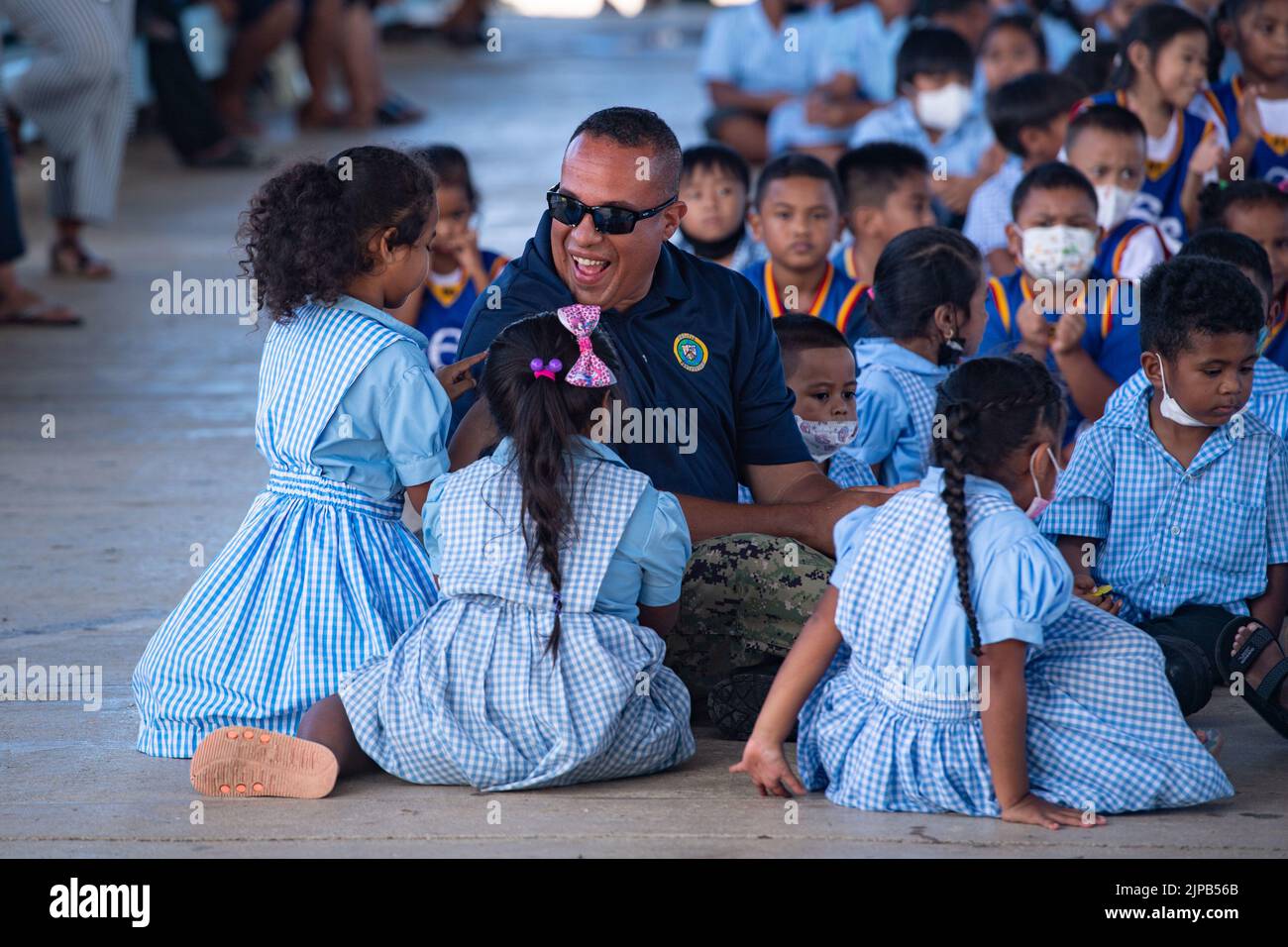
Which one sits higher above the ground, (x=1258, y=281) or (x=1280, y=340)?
(x=1258, y=281)

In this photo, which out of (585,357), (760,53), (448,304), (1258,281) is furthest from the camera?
(760,53)

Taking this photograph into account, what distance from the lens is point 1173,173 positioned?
20.3 ft

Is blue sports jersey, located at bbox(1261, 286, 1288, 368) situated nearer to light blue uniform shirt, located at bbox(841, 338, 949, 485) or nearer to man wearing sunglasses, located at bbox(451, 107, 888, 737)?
light blue uniform shirt, located at bbox(841, 338, 949, 485)

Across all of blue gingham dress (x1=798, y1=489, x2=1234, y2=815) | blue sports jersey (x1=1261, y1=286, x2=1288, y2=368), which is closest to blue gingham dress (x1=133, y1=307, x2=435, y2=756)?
blue gingham dress (x1=798, y1=489, x2=1234, y2=815)

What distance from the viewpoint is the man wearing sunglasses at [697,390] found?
143 inches

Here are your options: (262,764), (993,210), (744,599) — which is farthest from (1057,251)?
(262,764)

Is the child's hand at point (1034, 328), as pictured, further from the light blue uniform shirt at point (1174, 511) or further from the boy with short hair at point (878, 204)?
the light blue uniform shirt at point (1174, 511)

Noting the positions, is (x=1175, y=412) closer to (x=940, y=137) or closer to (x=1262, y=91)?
(x=1262, y=91)

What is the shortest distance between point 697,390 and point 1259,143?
3.47 metres

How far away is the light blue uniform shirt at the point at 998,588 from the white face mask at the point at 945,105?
503 cm

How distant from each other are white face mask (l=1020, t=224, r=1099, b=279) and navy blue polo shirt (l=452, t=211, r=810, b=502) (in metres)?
1.53

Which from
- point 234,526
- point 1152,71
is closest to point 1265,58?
point 1152,71

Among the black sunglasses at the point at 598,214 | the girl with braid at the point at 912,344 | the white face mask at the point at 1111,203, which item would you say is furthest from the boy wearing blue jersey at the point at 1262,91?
the black sunglasses at the point at 598,214

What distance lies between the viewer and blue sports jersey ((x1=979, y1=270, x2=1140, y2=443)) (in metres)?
5.11
